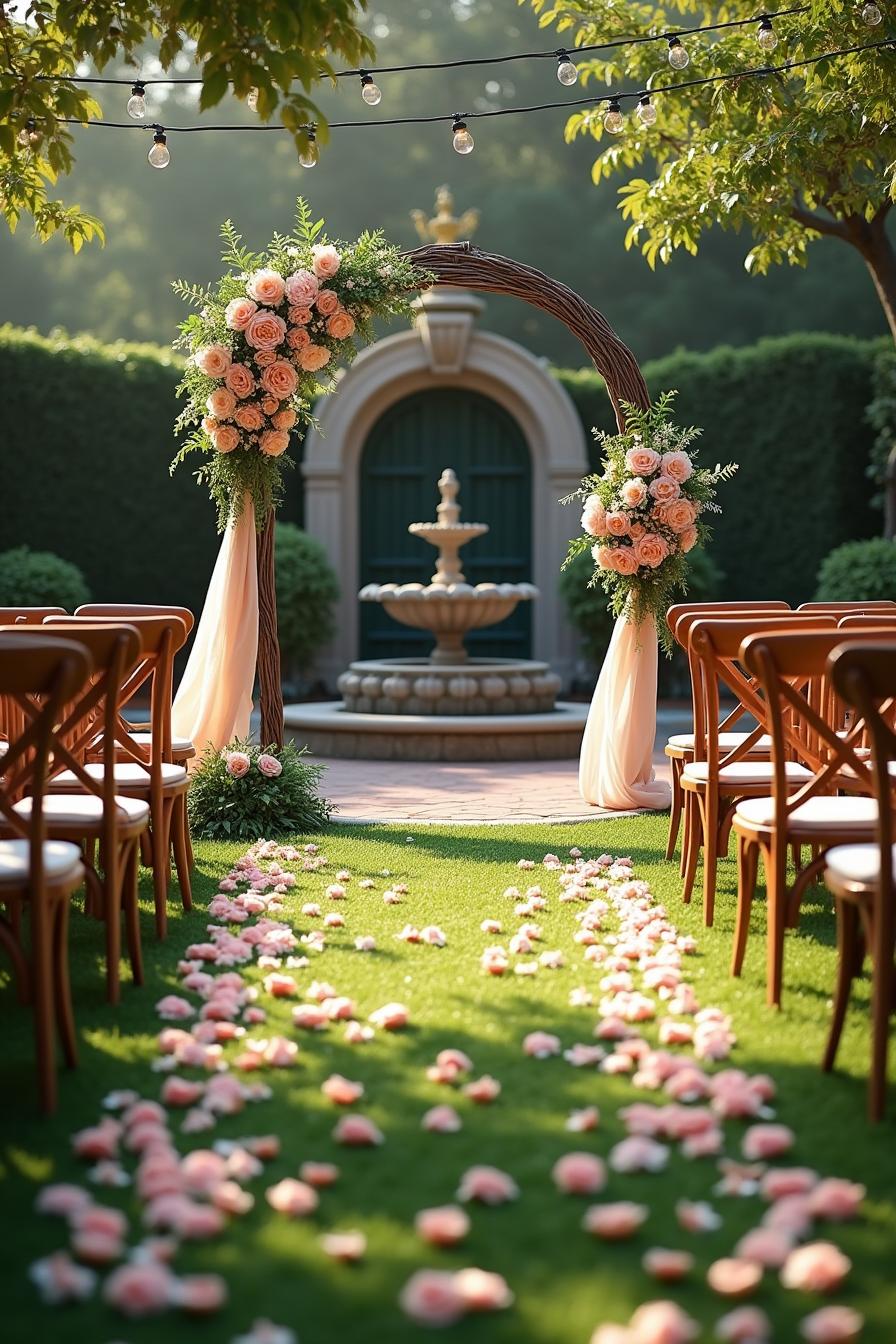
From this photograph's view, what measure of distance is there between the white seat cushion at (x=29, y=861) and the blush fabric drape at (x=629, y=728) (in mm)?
4750

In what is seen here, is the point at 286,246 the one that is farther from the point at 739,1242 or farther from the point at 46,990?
the point at 739,1242

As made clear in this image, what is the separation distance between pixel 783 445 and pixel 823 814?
10.0 m

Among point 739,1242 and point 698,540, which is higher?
point 698,540

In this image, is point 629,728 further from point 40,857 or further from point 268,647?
point 40,857

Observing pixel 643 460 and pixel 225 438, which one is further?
pixel 643 460

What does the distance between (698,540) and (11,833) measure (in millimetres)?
4435

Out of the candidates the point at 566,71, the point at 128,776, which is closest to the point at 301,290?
the point at 566,71

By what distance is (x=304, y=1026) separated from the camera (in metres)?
3.72

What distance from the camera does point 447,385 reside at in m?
14.3

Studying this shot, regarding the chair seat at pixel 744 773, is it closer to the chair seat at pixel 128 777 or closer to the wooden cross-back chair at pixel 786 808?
the wooden cross-back chair at pixel 786 808

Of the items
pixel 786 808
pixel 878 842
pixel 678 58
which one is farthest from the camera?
pixel 678 58

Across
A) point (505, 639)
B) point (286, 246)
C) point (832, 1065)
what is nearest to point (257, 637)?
point (286, 246)

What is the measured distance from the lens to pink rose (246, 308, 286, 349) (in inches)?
280

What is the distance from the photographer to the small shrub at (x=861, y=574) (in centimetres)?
1151
